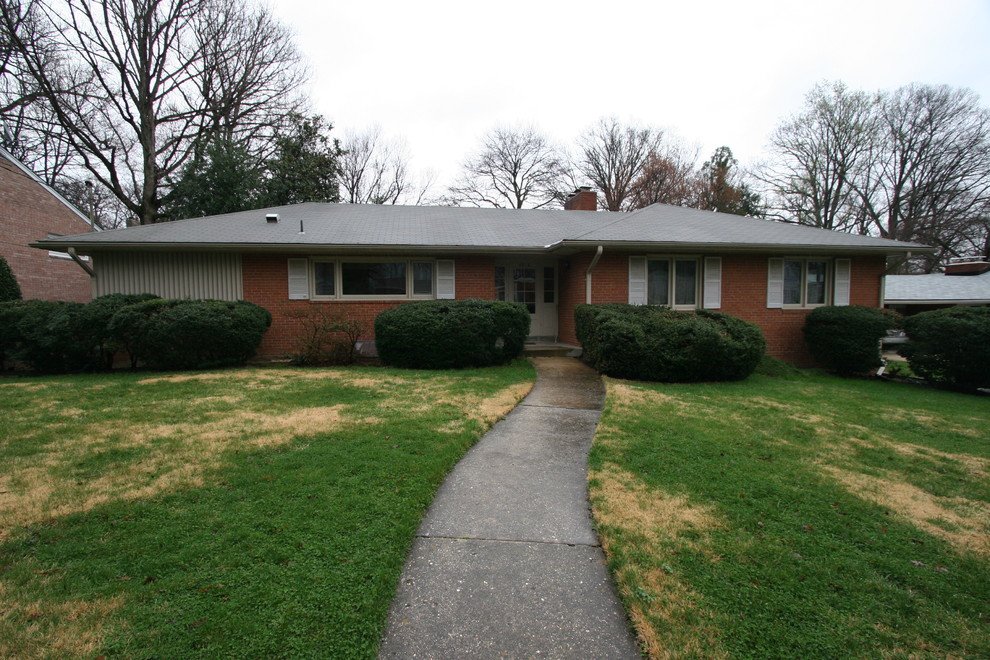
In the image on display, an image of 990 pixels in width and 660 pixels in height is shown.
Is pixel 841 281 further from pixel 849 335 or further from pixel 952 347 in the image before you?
pixel 952 347

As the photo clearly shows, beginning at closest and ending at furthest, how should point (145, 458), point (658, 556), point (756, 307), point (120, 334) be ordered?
point (658, 556)
point (145, 458)
point (120, 334)
point (756, 307)

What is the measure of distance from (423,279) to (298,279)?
2.97 metres

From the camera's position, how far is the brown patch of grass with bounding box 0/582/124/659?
75.9 inches

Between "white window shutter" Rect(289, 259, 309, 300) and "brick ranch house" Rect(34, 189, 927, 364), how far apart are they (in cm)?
2

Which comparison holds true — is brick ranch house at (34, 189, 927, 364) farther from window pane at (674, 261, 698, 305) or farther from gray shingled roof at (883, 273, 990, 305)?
gray shingled roof at (883, 273, 990, 305)

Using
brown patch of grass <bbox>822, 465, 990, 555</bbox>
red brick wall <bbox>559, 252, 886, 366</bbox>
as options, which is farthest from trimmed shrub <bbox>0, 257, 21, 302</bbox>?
brown patch of grass <bbox>822, 465, 990, 555</bbox>

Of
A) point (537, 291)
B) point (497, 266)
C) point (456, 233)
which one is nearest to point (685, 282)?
point (537, 291)

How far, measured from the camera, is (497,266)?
42.1 feet

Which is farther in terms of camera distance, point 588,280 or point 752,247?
point 752,247

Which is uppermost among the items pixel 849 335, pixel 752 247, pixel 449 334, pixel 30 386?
pixel 752 247

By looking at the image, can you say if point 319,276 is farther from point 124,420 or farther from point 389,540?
point 389,540

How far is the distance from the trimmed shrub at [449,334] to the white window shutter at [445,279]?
1.87 meters

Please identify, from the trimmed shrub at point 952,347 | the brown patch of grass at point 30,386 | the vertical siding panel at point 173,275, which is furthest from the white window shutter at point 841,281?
the brown patch of grass at point 30,386

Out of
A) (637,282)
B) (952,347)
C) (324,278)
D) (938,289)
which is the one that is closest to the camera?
(952,347)
